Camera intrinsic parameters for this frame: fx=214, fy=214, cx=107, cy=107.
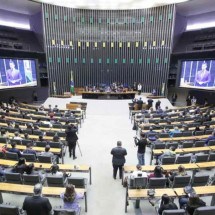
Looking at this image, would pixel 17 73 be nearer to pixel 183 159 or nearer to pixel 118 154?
pixel 118 154

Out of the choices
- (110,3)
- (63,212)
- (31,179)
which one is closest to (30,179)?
(31,179)

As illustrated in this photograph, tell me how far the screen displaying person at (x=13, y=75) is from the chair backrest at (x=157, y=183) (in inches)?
594

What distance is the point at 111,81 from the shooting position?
76.2ft

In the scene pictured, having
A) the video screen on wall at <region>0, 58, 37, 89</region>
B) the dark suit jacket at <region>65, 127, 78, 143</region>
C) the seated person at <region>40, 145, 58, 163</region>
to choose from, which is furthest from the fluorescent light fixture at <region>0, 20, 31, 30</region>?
the seated person at <region>40, 145, 58, 163</region>

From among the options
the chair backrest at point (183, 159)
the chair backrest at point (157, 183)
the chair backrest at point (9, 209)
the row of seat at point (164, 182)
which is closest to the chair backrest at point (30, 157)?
the chair backrest at point (9, 209)

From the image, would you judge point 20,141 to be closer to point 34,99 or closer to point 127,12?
point 34,99

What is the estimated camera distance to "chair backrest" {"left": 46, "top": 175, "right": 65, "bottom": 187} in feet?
17.1

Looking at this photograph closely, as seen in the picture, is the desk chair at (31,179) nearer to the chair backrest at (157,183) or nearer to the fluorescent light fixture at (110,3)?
the chair backrest at (157,183)

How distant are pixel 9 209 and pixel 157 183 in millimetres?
3301

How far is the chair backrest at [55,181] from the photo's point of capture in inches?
206

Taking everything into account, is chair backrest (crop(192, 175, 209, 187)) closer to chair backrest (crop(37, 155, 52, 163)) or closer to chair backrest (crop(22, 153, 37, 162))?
chair backrest (crop(37, 155, 52, 163))

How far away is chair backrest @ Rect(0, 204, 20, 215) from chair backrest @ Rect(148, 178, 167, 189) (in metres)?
2.98

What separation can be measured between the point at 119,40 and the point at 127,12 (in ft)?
9.18

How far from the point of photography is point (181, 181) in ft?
17.5
